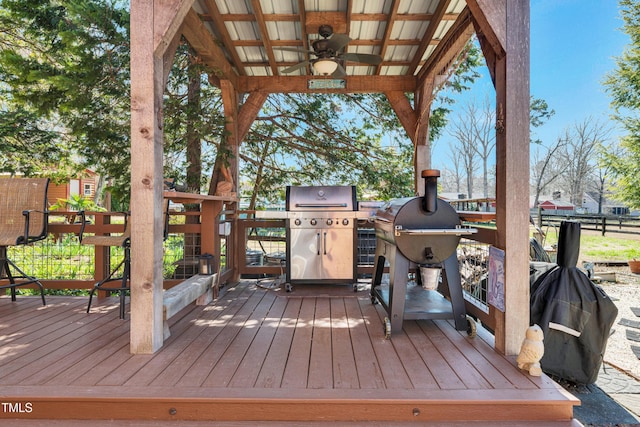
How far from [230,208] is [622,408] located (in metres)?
4.17

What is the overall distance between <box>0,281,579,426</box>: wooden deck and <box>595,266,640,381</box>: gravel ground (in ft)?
7.36

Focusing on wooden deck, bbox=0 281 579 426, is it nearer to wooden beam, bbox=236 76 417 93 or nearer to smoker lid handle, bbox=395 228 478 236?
smoker lid handle, bbox=395 228 478 236

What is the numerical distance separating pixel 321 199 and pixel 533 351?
2.67 m

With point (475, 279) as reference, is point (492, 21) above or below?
above

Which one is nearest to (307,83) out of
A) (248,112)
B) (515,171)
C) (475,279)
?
(248,112)

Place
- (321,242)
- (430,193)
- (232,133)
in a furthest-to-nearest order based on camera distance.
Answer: (232,133) → (321,242) → (430,193)

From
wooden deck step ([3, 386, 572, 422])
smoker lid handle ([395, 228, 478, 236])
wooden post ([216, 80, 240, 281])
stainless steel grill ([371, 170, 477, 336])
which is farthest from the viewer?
wooden post ([216, 80, 240, 281])

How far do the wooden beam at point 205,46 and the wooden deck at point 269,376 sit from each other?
2.56m

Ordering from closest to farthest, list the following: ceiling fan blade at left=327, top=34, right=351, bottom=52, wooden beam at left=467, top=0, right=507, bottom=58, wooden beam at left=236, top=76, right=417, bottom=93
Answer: wooden beam at left=467, top=0, right=507, bottom=58 → ceiling fan blade at left=327, top=34, right=351, bottom=52 → wooden beam at left=236, top=76, right=417, bottom=93

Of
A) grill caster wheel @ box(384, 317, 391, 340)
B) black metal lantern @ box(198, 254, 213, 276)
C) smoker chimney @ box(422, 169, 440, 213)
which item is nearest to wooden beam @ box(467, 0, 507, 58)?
smoker chimney @ box(422, 169, 440, 213)

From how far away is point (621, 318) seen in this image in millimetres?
4949

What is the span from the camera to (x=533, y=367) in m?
1.96

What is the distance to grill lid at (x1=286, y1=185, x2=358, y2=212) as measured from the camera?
4.14 m

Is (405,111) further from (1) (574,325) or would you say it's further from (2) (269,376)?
(2) (269,376)
